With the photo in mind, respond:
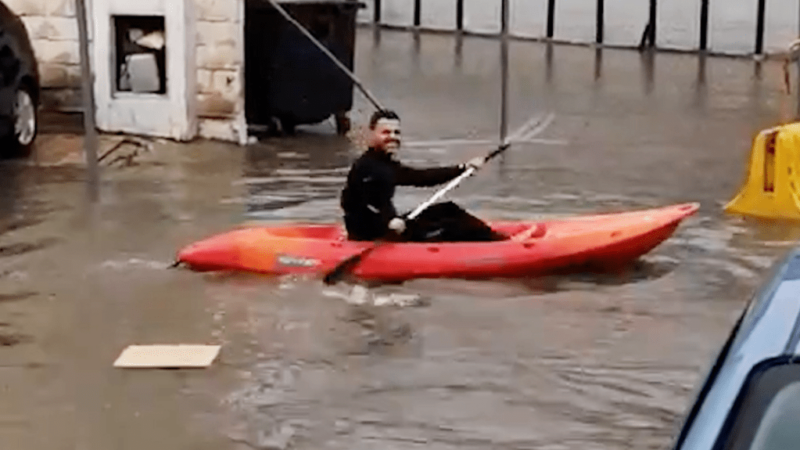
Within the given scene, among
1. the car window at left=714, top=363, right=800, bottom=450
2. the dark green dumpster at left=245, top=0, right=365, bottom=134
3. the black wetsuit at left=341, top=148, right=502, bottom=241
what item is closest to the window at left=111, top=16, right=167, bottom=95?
the dark green dumpster at left=245, top=0, right=365, bottom=134

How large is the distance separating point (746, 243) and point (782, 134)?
130 cm

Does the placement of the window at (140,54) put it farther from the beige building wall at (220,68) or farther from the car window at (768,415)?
the car window at (768,415)

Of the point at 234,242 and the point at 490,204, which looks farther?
the point at 490,204

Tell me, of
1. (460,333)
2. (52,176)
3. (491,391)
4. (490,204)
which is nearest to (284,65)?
(52,176)

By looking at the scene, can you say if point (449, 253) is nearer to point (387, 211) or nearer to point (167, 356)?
point (387, 211)

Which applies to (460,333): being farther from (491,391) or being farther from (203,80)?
(203,80)

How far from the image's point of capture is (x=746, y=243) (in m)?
10.2

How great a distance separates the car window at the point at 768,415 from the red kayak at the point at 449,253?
6.58 m

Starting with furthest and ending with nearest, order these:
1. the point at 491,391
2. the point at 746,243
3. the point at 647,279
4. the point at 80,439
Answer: the point at 746,243 < the point at 647,279 < the point at 491,391 < the point at 80,439

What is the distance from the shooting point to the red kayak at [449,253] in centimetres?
906

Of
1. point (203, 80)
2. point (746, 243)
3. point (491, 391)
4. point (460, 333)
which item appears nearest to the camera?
point (491, 391)

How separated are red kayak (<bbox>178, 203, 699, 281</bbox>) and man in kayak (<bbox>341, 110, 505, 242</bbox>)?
143 millimetres

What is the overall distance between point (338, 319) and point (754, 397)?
19.3 ft

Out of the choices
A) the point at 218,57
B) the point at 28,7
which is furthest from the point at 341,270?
the point at 28,7
